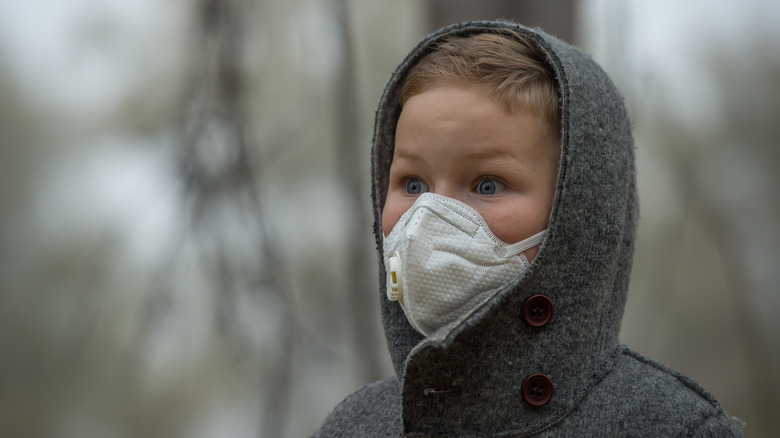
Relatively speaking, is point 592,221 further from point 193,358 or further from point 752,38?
point 752,38

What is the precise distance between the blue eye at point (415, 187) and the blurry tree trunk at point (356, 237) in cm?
311

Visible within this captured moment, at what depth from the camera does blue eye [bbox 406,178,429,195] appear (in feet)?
6.25

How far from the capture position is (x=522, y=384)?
5.94 ft

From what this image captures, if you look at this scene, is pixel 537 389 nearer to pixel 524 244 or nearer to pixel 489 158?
pixel 524 244

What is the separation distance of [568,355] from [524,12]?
1865 mm

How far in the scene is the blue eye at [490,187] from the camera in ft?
5.97

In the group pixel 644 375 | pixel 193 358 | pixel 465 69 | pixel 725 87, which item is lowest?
pixel 193 358

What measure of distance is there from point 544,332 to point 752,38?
12.7ft

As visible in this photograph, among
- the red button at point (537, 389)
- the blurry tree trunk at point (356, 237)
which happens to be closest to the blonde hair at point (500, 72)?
the red button at point (537, 389)

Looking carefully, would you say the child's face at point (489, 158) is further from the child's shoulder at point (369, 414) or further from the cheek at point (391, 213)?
the child's shoulder at point (369, 414)

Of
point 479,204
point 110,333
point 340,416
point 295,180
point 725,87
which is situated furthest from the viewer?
point 295,180

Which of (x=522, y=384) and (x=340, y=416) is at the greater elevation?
(x=522, y=384)

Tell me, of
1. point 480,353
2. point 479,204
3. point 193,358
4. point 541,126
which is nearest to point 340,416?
point 480,353

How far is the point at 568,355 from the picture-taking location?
1.83 meters
